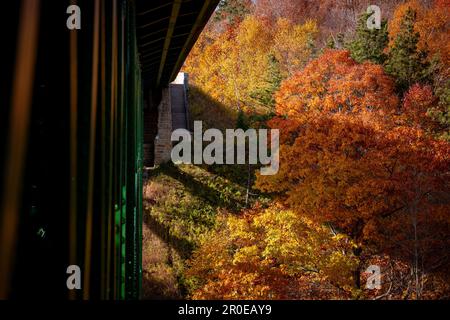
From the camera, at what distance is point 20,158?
2.66 feet

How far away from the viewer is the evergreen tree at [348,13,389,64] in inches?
944

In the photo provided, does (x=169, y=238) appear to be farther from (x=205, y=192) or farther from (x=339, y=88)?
(x=339, y=88)

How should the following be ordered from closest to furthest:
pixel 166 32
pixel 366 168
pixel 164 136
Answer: pixel 166 32 → pixel 366 168 → pixel 164 136

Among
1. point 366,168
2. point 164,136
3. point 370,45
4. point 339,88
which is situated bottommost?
point 366,168

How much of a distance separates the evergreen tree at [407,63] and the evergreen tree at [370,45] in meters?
0.75

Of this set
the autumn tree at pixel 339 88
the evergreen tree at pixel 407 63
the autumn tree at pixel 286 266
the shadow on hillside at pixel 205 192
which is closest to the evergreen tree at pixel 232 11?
the evergreen tree at pixel 407 63

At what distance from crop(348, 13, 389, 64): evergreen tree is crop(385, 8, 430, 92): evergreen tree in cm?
75

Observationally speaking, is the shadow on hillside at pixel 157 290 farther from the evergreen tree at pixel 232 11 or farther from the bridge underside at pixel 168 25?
the evergreen tree at pixel 232 11

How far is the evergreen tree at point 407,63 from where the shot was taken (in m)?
22.9

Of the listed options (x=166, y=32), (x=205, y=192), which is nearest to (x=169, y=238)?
(x=205, y=192)

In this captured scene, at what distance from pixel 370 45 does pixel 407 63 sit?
2.41 m

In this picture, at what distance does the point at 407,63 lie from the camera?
23078mm
